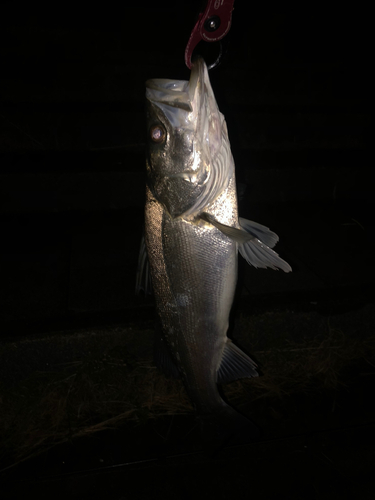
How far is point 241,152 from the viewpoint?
19.2ft

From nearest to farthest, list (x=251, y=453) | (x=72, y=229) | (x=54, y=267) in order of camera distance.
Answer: (x=251, y=453), (x=54, y=267), (x=72, y=229)

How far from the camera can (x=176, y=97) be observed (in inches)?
54.1

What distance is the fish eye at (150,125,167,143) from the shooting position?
1.44 m

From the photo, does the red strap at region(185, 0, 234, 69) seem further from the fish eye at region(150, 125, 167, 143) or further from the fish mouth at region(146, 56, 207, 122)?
the fish eye at region(150, 125, 167, 143)

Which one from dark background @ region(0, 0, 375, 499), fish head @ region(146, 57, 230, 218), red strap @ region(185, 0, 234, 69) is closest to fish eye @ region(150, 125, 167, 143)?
fish head @ region(146, 57, 230, 218)

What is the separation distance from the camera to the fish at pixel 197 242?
1403 mm

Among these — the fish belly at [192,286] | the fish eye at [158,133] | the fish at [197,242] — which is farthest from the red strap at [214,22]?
the fish belly at [192,286]

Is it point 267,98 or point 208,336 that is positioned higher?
point 267,98

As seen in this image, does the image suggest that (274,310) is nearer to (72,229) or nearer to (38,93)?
(72,229)

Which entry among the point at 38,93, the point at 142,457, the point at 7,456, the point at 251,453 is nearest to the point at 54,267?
the point at 7,456

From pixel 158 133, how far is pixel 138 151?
4.43 meters

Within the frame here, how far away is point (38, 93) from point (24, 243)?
3.02 m

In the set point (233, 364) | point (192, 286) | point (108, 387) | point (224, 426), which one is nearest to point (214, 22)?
point (192, 286)

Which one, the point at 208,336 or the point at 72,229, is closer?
the point at 208,336
